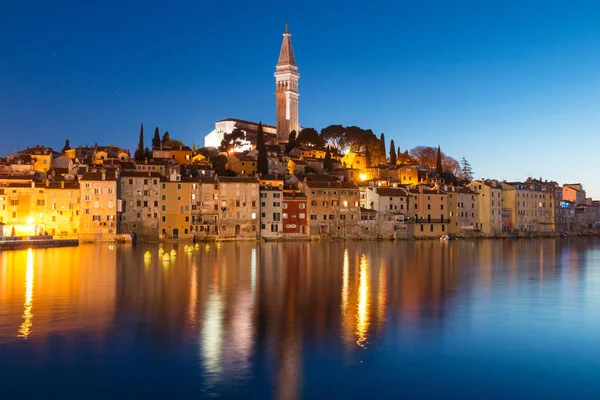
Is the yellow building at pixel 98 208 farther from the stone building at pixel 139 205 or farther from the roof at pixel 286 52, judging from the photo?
the roof at pixel 286 52

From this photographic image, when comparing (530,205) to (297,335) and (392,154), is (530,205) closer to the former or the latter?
(392,154)

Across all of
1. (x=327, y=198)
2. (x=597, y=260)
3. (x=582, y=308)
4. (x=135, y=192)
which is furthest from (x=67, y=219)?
(x=582, y=308)

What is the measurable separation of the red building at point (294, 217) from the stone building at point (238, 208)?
3331 millimetres

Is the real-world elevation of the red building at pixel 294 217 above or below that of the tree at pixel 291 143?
below

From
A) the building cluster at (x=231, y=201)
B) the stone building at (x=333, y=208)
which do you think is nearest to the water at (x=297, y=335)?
the building cluster at (x=231, y=201)

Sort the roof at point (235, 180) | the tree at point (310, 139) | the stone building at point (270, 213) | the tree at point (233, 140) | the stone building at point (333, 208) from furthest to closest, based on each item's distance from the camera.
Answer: the tree at point (233, 140)
the tree at point (310, 139)
the stone building at point (333, 208)
the stone building at point (270, 213)
the roof at point (235, 180)

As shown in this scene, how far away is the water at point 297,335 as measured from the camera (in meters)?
11.9

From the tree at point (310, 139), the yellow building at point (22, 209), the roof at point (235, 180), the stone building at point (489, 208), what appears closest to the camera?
the yellow building at point (22, 209)

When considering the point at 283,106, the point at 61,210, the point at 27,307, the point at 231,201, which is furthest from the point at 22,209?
the point at 283,106

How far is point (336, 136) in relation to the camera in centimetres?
10488

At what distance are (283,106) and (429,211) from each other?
4825 centimetres

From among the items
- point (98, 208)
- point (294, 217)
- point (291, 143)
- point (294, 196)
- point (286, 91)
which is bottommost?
point (294, 217)

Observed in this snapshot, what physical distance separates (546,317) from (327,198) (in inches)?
1944

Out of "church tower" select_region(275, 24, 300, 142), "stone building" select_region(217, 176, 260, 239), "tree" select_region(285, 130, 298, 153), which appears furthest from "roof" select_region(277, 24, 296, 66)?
"stone building" select_region(217, 176, 260, 239)
